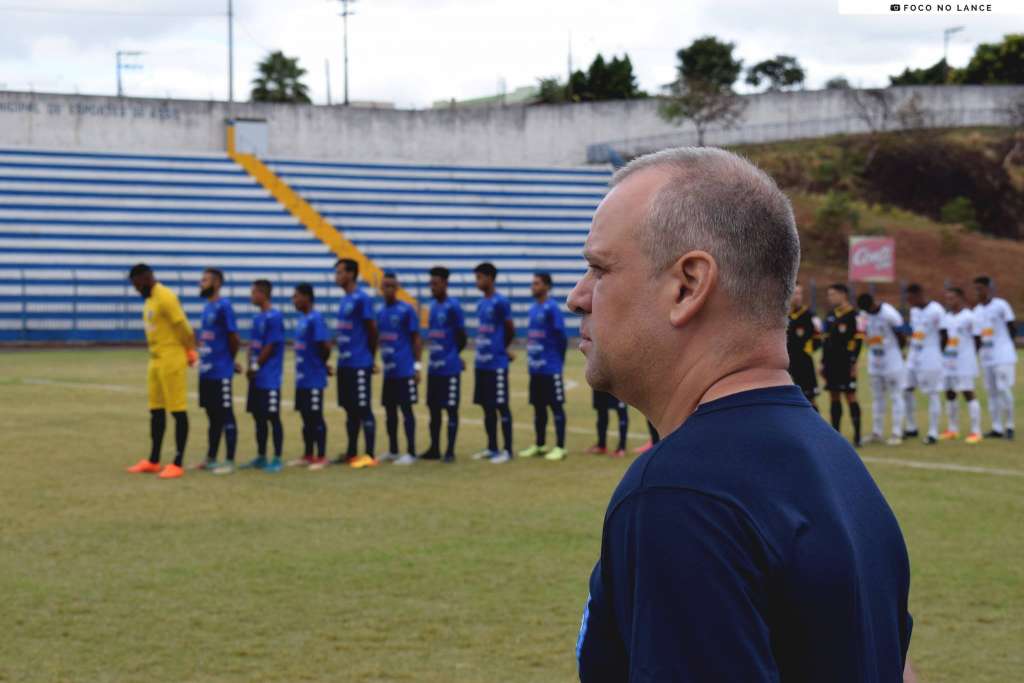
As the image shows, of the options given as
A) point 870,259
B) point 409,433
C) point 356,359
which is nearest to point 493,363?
point 409,433

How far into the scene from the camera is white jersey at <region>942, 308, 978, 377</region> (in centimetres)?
1602

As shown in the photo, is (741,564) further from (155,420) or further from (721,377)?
(155,420)

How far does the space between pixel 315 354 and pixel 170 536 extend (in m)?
4.39

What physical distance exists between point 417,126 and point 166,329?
3333 centimetres

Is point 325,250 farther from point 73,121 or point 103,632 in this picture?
point 103,632

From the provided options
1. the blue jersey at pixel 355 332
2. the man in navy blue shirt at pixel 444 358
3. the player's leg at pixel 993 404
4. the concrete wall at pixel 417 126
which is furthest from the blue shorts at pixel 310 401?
the concrete wall at pixel 417 126

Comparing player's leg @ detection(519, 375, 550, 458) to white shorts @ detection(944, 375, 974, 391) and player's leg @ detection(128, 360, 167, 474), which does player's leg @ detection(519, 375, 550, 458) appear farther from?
white shorts @ detection(944, 375, 974, 391)

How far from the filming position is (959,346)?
16.1 meters

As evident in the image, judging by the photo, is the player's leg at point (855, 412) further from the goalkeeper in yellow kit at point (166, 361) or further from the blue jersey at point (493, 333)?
the goalkeeper in yellow kit at point (166, 361)

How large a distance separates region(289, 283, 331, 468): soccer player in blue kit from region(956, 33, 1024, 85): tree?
6365 centimetres

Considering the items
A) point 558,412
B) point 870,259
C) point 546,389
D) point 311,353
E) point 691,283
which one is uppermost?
point 691,283

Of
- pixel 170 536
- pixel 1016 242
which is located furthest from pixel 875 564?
pixel 1016 242

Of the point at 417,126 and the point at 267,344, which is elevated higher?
the point at 417,126

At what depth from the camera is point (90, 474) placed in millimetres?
12258
